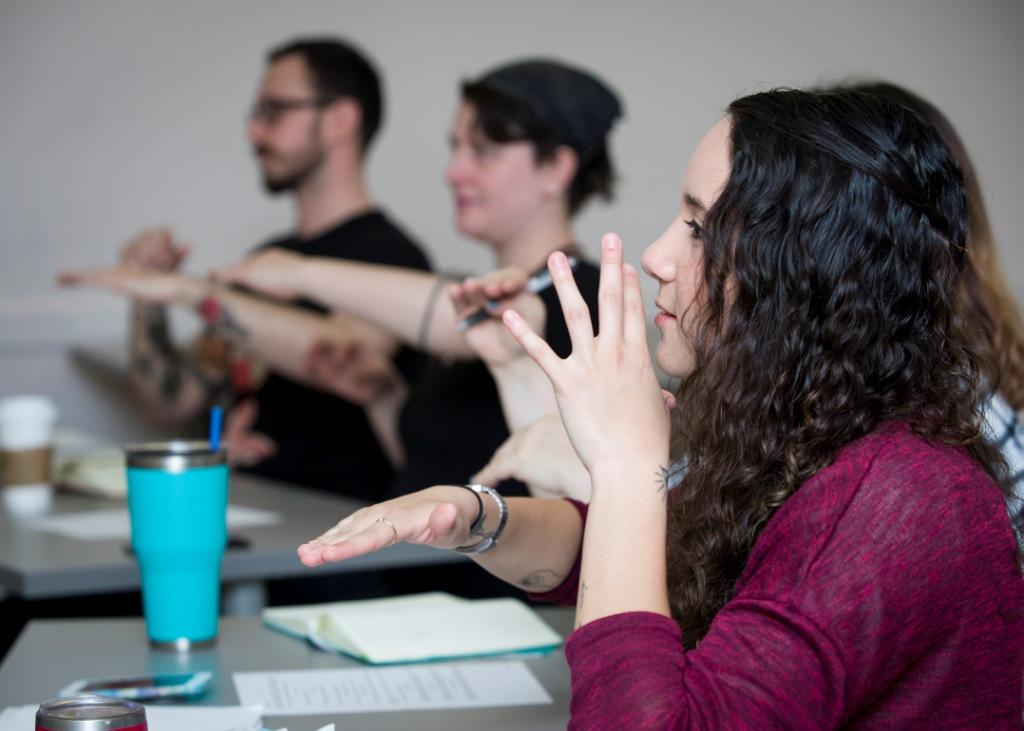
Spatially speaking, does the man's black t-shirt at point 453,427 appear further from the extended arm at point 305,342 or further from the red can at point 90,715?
the red can at point 90,715

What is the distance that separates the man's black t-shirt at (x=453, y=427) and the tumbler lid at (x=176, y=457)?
2.29 feet

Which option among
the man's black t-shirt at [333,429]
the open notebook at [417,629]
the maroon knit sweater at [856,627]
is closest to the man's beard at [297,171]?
the man's black t-shirt at [333,429]

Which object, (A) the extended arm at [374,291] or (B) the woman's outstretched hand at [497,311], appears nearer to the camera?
(B) the woman's outstretched hand at [497,311]

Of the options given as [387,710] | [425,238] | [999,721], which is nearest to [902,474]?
[999,721]

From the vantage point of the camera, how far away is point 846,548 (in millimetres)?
812

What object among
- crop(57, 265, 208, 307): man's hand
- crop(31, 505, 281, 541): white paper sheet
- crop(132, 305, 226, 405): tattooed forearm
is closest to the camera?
crop(31, 505, 281, 541): white paper sheet

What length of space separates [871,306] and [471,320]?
30.6 inches

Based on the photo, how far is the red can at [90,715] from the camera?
2.64 feet

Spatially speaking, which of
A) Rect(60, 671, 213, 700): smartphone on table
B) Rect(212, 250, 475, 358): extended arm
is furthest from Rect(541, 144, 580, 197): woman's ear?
Rect(60, 671, 213, 700): smartphone on table

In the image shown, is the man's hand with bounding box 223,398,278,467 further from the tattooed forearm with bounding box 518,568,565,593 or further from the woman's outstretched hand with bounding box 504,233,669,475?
the woman's outstretched hand with bounding box 504,233,669,475

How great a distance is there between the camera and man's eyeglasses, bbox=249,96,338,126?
311 centimetres

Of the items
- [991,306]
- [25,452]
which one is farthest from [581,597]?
[25,452]

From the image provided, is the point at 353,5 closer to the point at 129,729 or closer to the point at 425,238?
the point at 425,238

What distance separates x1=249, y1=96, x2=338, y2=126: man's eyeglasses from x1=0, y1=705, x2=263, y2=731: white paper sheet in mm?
2259
